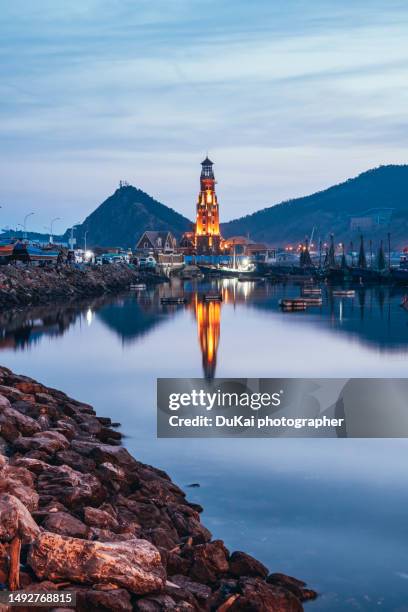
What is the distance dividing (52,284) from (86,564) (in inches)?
4094

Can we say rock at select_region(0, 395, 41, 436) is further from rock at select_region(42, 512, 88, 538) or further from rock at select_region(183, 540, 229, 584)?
rock at select_region(183, 540, 229, 584)

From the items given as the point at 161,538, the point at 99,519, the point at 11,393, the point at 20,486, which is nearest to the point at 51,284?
the point at 11,393

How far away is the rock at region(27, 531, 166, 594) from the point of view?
11.8 meters

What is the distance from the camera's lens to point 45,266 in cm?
13012

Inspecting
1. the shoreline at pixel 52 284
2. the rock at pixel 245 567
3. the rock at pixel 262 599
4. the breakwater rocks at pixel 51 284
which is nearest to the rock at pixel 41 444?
the rock at pixel 245 567

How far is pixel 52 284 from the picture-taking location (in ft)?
373

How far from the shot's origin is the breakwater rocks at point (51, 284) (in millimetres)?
95650

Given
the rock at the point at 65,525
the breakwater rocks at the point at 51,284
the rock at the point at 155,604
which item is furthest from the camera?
the breakwater rocks at the point at 51,284

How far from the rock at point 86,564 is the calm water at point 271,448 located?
407 centimetres

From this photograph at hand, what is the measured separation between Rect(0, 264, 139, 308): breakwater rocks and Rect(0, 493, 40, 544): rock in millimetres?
76096

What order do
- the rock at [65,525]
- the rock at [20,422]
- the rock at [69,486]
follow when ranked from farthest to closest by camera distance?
the rock at [20,422]
the rock at [69,486]
the rock at [65,525]

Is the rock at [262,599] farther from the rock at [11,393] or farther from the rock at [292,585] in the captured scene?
the rock at [11,393]

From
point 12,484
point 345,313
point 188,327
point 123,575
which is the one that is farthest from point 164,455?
point 345,313

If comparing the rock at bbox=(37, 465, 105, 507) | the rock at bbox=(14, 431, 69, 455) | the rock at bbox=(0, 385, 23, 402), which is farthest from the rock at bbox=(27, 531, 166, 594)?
the rock at bbox=(0, 385, 23, 402)
